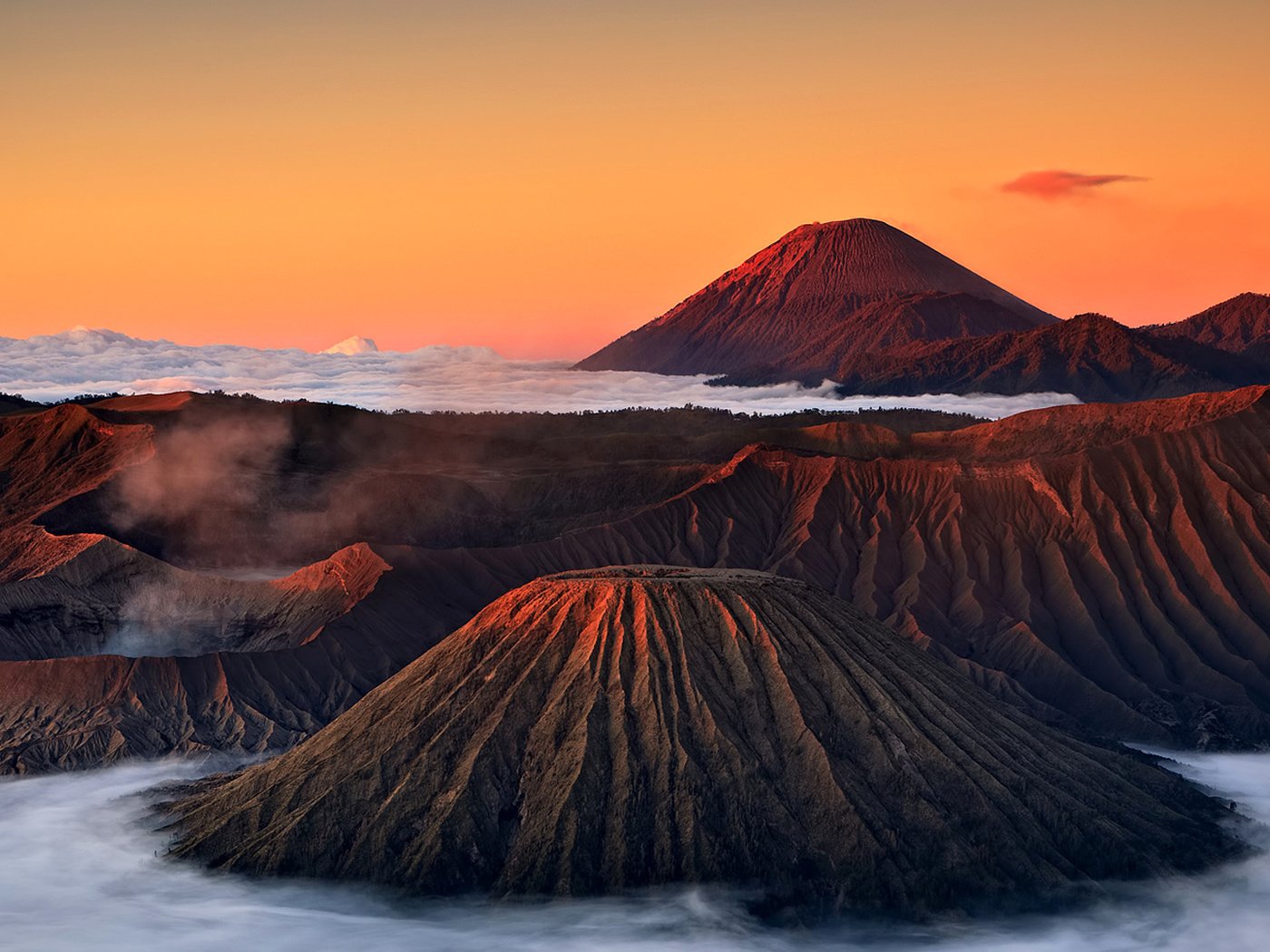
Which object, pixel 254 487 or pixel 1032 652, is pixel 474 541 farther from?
pixel 1032 652

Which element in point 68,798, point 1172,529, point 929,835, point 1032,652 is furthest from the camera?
point 1172,529

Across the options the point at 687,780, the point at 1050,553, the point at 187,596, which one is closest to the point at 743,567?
the point at 1050,553

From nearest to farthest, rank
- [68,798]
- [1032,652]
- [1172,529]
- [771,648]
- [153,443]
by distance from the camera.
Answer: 1. [771,648]
2. [68,798]
3. [1032,652]
4. [1172,529]
5. [153,443]

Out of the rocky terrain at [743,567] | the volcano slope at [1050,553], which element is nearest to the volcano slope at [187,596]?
the rocky terrain at [743,567]

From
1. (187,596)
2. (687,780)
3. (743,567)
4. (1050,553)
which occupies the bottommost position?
(687,780)

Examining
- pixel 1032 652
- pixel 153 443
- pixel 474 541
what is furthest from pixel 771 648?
pixel 153 443

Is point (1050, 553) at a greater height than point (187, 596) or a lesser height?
greater

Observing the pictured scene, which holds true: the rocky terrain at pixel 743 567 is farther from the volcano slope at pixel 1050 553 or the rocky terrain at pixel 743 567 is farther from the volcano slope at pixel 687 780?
the volcano slope at pixel 687 780

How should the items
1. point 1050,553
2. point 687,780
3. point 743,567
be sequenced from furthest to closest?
1. point 743,567
2. point 1050,553
3. point 687,780

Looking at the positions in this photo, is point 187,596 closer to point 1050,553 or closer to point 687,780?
point 1050,553
